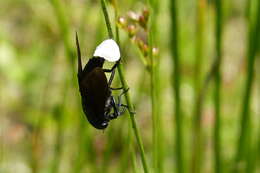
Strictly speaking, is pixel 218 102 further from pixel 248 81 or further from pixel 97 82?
pixel 97 82

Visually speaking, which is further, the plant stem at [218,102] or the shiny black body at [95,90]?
Result: the plant stem at [218,102]

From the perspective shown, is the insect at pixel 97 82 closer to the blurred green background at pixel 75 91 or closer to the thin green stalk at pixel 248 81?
the thin green stalk at pixel 248 81

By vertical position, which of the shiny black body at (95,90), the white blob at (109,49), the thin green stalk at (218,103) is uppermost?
the white blob at (109,49)

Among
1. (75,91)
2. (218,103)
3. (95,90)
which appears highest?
(95,90)

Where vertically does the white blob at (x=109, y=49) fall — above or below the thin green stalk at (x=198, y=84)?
above

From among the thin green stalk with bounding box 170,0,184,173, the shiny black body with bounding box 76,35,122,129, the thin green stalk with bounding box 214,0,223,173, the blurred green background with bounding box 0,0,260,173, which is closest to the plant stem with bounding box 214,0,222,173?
the thin green stalk with bounding box 214,0,223,173

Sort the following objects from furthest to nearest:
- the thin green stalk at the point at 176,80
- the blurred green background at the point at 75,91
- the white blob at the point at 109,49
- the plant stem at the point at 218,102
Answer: the blurred green background at the point at 75,91 → the plant stem at the point at 218,102 → the thin green stalk at the point at 176,80 → the white blob at the point at 109,49

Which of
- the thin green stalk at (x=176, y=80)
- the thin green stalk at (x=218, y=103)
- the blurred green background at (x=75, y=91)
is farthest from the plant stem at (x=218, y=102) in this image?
the blurred green background at (x=75, y=91)

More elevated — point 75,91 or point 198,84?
point 198,84

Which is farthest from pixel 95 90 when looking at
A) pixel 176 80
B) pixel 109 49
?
pixel 176 80
